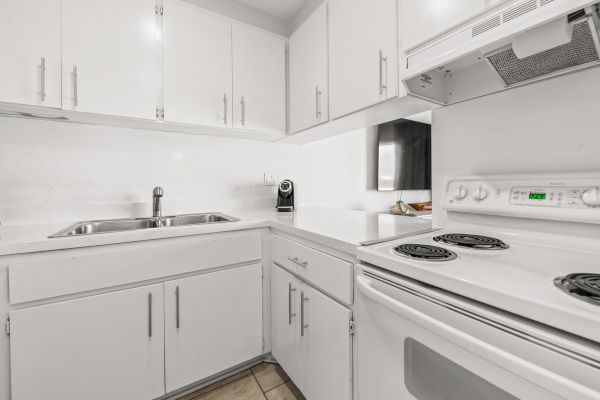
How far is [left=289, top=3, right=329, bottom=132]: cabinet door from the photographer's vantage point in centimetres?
166

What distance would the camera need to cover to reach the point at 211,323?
1.42m

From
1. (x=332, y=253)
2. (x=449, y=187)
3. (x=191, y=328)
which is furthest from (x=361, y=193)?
(x=191, y=328)

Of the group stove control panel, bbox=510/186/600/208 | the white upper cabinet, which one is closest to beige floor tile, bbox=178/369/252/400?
stove control panel, bbox=510/186/600/208

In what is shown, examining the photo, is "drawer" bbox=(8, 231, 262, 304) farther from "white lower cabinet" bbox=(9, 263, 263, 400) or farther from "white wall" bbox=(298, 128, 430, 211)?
"white wall" bbox=(298, 128, 430, 211)

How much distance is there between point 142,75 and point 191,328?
4.67 ft

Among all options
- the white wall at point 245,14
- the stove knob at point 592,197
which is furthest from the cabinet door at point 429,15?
the white wall at point 245,14

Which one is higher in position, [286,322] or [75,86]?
[75,86]

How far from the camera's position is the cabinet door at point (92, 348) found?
103 cm

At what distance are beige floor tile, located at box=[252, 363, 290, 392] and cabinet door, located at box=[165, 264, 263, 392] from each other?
0.12 metres

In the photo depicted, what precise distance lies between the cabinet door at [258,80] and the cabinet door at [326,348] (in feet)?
4.03

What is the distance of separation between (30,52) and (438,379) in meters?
2.10

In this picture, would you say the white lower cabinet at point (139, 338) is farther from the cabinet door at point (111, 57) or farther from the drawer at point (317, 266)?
the cabinet door at point (111, 57)

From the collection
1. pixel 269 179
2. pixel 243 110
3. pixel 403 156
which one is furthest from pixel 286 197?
pixel 403 156

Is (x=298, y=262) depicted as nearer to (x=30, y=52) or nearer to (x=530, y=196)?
(x=530, y=196)
